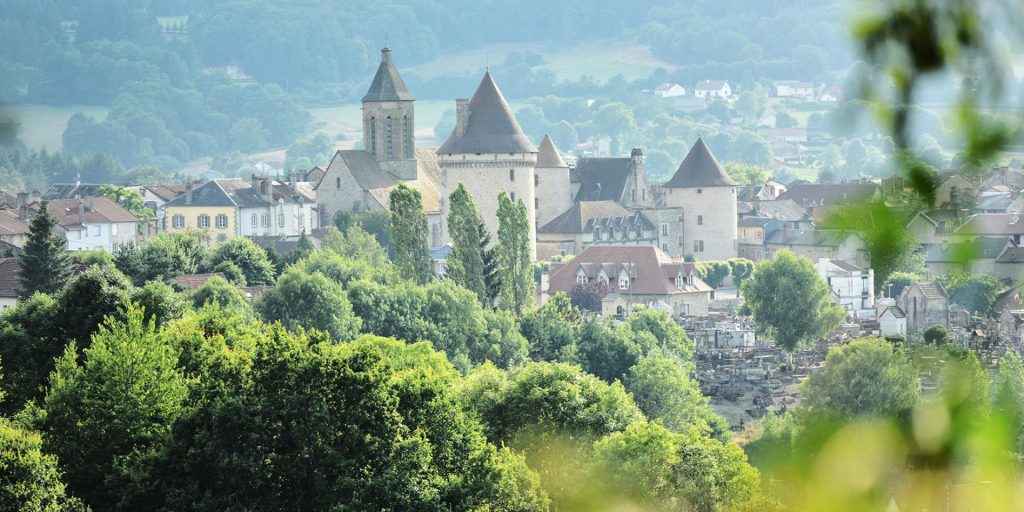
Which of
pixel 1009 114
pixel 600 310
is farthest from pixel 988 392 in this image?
pixel 600 310

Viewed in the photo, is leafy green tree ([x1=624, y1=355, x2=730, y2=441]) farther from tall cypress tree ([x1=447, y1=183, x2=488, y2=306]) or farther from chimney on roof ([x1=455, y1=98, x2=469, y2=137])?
chimney on roof ([x1=455, y1=98, x2=469, y2=137])

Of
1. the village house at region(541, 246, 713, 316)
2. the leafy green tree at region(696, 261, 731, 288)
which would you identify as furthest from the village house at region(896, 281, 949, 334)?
the leafy green tree at region(696, 261, 731, 288)

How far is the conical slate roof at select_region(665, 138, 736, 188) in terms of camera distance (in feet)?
313

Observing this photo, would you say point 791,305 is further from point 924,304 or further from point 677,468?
point 677,468

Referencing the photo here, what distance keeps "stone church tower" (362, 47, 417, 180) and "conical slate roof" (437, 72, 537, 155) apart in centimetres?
911

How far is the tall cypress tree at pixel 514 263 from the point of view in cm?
5909

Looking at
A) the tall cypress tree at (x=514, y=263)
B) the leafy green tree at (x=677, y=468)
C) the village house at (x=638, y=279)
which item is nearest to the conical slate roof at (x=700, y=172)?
the village house at (x=638, y=279)

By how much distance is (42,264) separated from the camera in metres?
49.6

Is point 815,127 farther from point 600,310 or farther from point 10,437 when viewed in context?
point 10,437

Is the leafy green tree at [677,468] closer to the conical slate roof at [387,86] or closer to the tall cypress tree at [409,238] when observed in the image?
the tall cypress tree at [409,238]

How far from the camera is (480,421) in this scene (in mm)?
29391

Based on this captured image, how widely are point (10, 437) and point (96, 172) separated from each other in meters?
Answer: 142

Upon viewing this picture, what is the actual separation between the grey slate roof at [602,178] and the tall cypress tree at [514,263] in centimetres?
3695

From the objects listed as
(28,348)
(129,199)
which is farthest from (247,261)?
(129,199)
